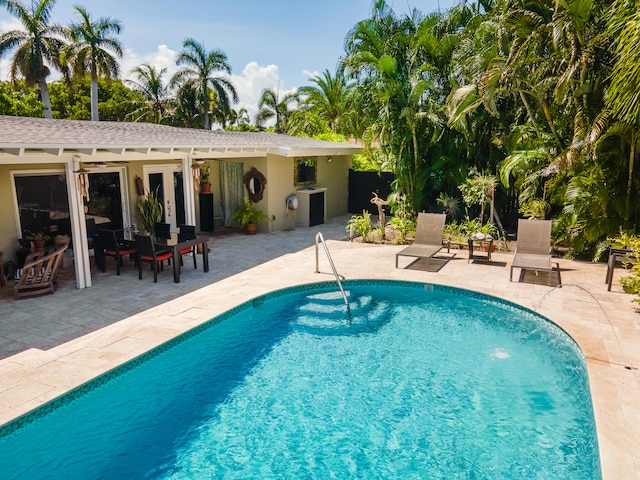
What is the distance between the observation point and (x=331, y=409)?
5.89 m

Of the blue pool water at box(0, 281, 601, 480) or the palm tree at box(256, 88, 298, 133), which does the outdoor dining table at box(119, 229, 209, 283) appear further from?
the palm tree at box(256, 88, 298, 133)

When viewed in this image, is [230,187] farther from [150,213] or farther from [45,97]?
[45,97]

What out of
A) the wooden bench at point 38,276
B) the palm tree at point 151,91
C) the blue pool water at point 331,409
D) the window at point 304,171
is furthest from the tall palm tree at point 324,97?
the blue pool water at point 331,409

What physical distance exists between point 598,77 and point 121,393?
11.5 m

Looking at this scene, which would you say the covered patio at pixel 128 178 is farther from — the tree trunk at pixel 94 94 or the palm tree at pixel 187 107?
the tree trunk at pixel 94 94

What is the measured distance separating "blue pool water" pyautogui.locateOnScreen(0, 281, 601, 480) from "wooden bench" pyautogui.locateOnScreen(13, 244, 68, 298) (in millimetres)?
3976

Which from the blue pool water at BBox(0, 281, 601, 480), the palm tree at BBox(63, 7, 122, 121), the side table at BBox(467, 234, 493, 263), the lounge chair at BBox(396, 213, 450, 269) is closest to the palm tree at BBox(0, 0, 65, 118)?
the palm tree at BBox(63, 7, 122, 121)

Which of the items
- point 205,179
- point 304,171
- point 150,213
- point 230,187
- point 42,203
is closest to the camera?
point 42,203

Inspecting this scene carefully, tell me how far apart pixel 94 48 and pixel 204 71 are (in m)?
7.68

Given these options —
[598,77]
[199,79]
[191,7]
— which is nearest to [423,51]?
[598,77]

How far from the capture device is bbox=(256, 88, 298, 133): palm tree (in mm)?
45975

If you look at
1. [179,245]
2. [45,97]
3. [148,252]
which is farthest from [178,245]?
[45,97]

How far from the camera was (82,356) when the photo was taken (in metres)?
6.45

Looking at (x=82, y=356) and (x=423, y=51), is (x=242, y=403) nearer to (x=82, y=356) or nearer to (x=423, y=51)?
(x=82, y=356)
